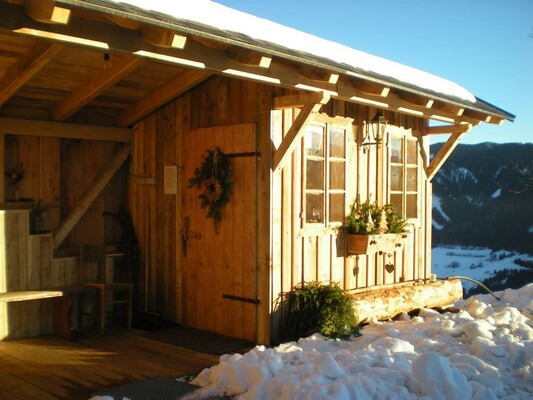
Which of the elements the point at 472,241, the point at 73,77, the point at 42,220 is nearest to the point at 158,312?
the point at 42,220

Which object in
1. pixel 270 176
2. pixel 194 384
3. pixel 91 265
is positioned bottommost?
pixel 194 384

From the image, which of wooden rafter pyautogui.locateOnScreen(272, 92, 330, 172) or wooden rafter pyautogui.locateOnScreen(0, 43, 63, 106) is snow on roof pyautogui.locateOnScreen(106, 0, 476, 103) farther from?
wooden rafter pyautogui.locateOnScreen(0, 43, 63, 106)

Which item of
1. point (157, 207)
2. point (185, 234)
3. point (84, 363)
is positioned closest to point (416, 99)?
point (185, 234)

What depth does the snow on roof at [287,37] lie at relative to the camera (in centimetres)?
455

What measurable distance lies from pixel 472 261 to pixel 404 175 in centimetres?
652

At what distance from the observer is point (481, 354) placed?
5.40 metres

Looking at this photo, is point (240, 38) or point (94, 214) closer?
point (240, 38)

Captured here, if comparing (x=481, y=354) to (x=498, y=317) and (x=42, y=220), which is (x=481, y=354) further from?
(x=42, y=220)

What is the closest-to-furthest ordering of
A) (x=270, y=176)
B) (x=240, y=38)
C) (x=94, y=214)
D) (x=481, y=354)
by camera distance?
1. (x=240, y=38)
2. (x=481, y=354)
3. (x=270, y=176)
4. (x=94, y=214)

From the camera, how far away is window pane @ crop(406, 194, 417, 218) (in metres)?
8.50

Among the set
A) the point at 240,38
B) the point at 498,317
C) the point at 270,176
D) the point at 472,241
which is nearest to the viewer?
the point at 240,38

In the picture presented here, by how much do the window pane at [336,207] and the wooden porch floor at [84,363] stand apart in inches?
87.2

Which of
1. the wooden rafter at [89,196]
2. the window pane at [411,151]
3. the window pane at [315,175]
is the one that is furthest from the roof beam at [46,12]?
the window pane at [411,151]

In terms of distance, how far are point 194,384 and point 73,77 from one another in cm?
352
